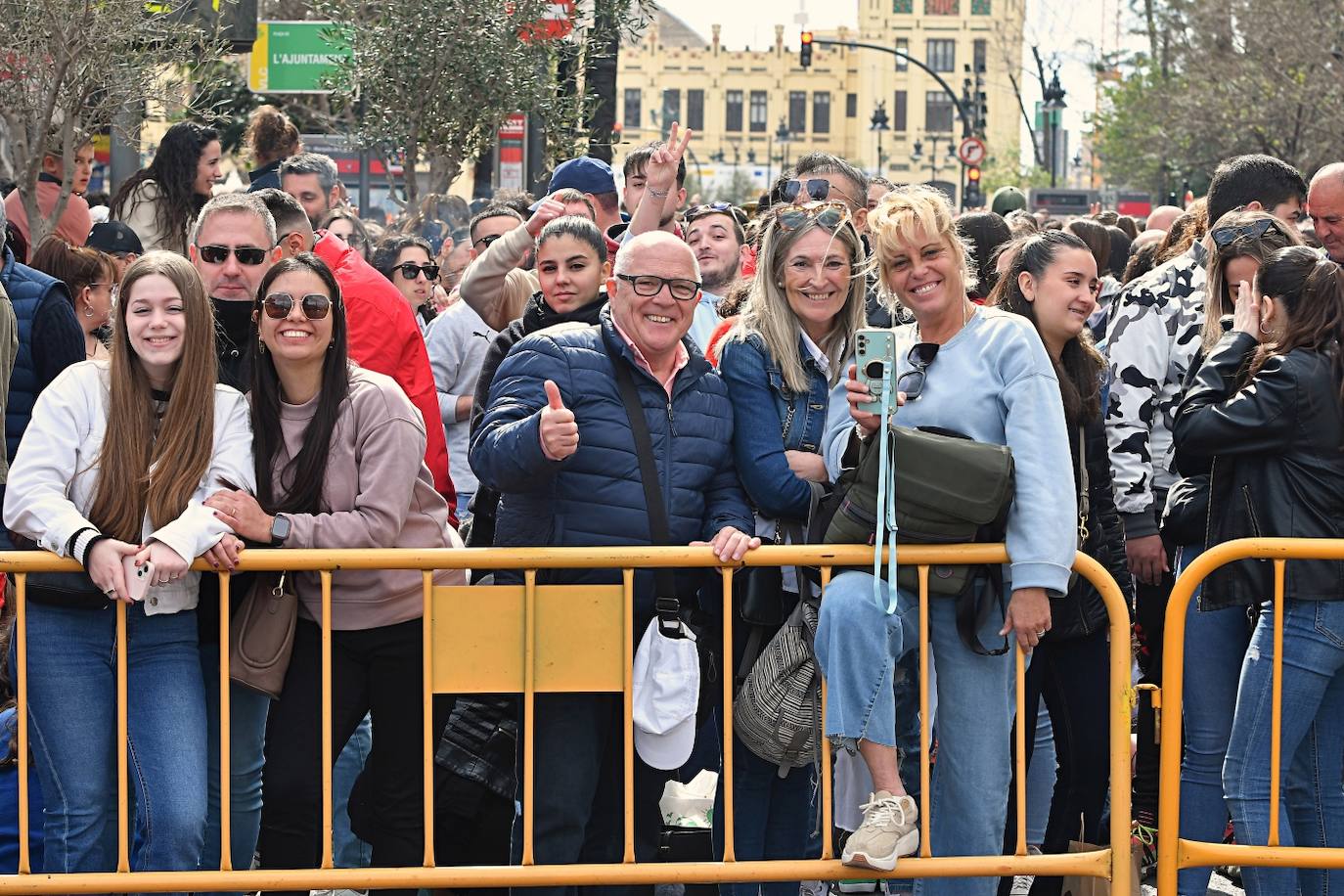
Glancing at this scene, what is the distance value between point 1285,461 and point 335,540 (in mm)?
2670

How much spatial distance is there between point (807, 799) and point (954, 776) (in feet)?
2.13

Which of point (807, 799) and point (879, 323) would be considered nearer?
point (807, 799)

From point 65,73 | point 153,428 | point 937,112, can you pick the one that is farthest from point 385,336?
point 937,112

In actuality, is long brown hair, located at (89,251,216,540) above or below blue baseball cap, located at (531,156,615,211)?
below

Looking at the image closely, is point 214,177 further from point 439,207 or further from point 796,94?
point 796,94

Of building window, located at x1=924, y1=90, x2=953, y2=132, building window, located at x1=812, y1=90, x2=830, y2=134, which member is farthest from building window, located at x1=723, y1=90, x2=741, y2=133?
building window, located at x1=924, y1=90, x2=953, y2=132

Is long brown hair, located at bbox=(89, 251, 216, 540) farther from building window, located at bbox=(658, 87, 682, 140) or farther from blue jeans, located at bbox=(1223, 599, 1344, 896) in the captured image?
building window, located at bbox=(658, 87, 682, 140)

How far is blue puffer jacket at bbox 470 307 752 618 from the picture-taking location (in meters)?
4.63

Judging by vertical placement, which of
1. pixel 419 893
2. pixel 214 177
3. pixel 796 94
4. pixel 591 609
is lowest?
pixel 419 893

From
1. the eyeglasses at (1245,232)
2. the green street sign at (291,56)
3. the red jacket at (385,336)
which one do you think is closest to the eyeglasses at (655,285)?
the red jacket at (385,336)

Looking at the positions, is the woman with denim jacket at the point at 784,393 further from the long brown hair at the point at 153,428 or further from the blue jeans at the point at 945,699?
the long brown hair at the point at 153,428

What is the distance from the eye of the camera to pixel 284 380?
4766 millimetres

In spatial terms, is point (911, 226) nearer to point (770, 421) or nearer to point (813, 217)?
point (813, 217)

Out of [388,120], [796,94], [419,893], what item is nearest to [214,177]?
[419,893]
